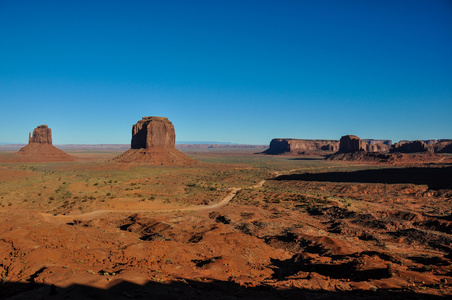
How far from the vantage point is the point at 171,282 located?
Answer: 1079 cm

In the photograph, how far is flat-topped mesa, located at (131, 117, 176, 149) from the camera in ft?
320

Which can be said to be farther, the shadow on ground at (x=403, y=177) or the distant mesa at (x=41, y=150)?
the distant mesa at (x=41, y=150)

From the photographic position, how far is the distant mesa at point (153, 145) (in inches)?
3591

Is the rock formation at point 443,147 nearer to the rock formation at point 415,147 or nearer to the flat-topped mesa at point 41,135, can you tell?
the rock formation at point 415,147

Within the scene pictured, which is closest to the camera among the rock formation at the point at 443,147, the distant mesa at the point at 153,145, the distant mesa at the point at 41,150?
the distant mesa at the point at 153,145

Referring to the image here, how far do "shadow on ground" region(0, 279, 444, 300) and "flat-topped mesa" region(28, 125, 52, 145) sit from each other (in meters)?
131

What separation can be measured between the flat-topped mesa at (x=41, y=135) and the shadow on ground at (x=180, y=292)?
130717mm

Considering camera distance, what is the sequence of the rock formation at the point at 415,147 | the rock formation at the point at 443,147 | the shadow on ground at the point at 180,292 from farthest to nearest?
the rock formation at the point at 443,147, the rock formation at the point at 415,147, the shadow on ground at the point at 180,292

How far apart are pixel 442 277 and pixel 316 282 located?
6082 millimetres

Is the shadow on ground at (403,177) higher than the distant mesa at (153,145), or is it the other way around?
the distant mesa at (153,145)

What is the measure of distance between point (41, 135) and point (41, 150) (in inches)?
356

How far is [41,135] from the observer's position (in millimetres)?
117000

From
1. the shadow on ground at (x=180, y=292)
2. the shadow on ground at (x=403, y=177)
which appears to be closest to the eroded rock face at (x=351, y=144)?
the shadow on ground at (x=403, y=177)

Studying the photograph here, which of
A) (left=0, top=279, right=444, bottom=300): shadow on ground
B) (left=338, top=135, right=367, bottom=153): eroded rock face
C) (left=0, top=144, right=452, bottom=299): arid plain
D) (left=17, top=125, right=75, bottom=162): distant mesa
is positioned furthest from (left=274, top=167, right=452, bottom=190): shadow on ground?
(left=17, top=125, right=75, bottom=162): distant mesa
